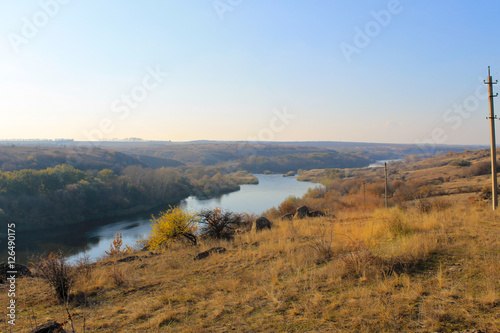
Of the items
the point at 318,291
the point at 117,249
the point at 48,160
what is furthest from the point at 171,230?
the point at 48,160

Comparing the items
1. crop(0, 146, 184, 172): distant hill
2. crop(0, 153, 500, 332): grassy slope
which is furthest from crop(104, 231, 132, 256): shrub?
crop(0, 146, 184, 172): distant hill

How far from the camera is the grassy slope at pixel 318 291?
136 inches

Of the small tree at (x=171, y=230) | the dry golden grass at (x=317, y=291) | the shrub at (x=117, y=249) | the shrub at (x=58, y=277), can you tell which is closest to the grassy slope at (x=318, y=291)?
the dry golden grass at (x=317, y=291)

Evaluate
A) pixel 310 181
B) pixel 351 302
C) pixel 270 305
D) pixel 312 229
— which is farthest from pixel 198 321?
pixel 310 181

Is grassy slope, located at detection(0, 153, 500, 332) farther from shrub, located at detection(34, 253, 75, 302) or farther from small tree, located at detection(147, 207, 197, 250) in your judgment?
small tree, located at detection(147, 207, 197, 250)

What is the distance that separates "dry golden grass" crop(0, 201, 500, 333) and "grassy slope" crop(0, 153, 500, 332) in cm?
2

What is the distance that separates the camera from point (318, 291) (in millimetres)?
4426

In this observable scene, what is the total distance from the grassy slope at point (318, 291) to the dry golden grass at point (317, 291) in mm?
16

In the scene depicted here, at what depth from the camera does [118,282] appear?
6051mm

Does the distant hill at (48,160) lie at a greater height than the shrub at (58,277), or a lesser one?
greater

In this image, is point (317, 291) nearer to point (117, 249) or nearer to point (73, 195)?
point (117, 249)

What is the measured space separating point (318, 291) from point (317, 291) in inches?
1.9

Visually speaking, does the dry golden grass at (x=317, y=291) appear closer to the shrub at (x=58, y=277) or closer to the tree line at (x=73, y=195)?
the shrub at (x=58, y=277)

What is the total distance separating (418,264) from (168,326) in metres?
3.82
